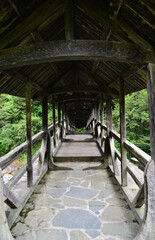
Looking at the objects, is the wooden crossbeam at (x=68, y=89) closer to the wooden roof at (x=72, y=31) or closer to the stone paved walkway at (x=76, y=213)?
the wooden roof at (x=72, y=31)

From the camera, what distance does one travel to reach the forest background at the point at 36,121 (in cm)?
1441

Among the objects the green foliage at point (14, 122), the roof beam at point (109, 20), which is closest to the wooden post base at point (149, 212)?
the roof beam at point (109, 20)

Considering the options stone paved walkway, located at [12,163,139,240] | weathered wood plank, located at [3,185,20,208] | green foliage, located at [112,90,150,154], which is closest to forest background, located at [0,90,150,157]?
green foliage, located at [112,90,150,154]

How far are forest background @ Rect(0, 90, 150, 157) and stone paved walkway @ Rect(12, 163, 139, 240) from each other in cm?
1064

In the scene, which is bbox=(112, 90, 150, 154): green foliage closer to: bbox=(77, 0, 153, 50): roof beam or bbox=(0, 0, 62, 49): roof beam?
bbox=(77, 0, 153, 50): roof beam

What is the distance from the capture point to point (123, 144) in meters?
4.18

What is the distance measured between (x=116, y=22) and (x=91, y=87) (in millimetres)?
3792

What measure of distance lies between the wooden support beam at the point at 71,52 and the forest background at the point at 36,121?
1222cm

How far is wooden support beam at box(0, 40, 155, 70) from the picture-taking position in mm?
2498

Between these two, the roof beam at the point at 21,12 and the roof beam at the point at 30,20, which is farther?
the roof beam at the point at 30,20

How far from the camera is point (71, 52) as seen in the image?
249cm

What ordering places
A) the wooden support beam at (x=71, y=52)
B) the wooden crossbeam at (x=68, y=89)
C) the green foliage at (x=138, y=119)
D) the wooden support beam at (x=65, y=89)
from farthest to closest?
the green foliage at (x=138, y=119) < the wooden crossbeam at (x=68, y=89) < the wooden support beam at (x=65, y=89) < the wooden support beam at (x=71, y=52)

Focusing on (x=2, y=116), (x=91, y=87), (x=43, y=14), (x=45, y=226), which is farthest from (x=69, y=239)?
(x=2, y=116)

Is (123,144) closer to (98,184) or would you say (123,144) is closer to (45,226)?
(98,184)
